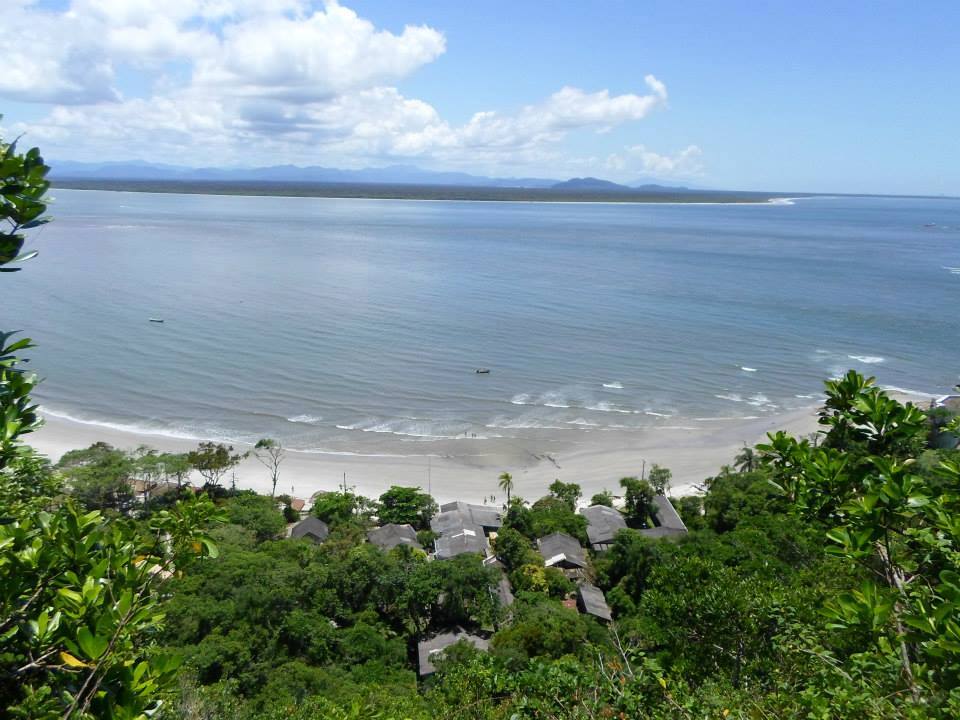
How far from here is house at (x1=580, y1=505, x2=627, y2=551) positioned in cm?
2302

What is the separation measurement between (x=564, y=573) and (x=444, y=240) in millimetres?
85914

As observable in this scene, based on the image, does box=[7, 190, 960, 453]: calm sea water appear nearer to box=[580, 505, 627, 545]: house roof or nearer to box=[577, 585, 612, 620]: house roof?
box=[580, 505, 627, 545]: house roof

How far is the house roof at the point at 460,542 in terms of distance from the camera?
831 inches

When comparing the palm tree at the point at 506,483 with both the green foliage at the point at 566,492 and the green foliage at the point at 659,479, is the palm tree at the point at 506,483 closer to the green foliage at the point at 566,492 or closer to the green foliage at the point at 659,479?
the green foliage at the point at 566,492

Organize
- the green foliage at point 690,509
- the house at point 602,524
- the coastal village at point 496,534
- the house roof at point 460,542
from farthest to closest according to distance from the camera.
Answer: the green foliage at point 690,509 → the house at point 602,524 → the house roof at point 460,542 → the coastal village at point 496,534

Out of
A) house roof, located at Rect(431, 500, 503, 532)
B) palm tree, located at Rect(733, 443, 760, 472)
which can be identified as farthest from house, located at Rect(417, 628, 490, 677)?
palm tree, located at Rect(733, 443, 760, 472)

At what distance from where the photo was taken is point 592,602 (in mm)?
18672

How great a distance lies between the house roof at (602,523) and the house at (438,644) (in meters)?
7.78

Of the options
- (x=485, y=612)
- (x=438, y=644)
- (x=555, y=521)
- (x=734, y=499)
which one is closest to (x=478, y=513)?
(x=555, y=521)

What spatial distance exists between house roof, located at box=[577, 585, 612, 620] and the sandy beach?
296 inches

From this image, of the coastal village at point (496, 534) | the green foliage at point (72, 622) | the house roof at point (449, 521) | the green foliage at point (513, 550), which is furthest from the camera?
the house roof at point (449, 521)

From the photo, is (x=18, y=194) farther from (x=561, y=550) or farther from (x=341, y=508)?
(x=341, y=508)

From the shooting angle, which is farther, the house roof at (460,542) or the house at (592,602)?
the house roof at (460,542)

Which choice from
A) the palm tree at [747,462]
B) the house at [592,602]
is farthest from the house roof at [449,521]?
the palm tree at [747,462]
